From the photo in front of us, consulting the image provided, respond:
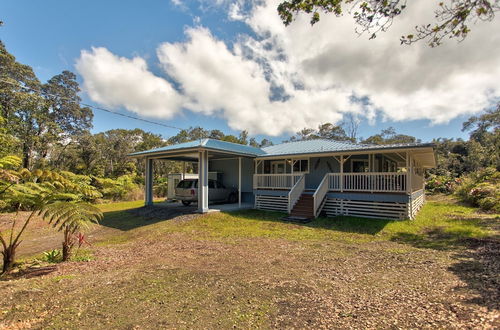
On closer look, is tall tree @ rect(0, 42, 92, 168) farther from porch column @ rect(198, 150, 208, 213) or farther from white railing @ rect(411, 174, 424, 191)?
white railing @ rect(411, 174, 424, 191)

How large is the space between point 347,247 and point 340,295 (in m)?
3.47

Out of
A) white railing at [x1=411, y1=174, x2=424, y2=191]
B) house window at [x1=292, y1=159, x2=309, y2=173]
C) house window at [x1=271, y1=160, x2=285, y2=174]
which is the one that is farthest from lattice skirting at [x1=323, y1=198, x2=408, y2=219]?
house window at [x1=271, y1=160, x2=285, y2=174]

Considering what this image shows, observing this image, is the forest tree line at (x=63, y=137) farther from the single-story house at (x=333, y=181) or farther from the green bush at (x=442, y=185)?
the single-story house at (x=333, y=181)

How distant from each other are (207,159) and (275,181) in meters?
4.32

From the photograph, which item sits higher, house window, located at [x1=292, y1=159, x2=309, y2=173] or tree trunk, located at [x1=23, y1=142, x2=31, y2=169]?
tree trunk, located at [x1=23, y1=142, x2=31, y2=169]

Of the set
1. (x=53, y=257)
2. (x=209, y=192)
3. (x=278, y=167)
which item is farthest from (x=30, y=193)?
(x=278, y=167)

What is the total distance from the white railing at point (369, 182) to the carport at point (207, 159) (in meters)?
4.77

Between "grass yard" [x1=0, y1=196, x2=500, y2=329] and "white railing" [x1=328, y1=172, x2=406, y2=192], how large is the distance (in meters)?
2.86

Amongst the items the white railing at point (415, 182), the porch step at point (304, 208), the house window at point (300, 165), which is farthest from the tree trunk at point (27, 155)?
the white railing at point (415, 182)

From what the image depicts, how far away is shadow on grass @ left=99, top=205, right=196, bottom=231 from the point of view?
11.0 m

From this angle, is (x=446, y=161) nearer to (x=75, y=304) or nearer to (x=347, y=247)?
(x=347, y=247)

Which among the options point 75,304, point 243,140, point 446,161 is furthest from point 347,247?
point 243,140

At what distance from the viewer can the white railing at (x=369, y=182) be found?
1088 centimetres

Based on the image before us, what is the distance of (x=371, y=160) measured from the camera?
43.7 ft
